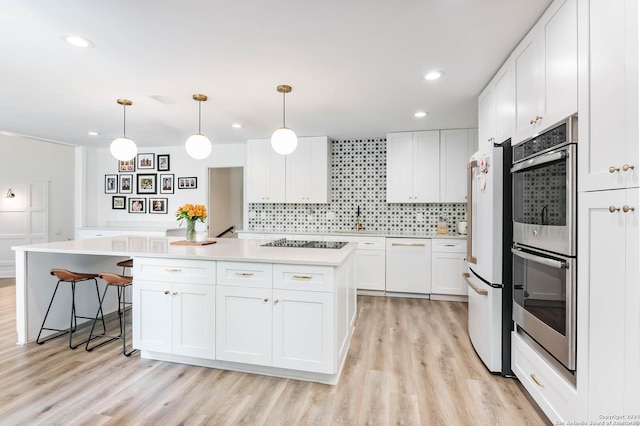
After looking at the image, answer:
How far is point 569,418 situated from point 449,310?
8.08ft

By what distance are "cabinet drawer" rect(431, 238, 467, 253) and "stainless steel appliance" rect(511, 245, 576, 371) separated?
2.13 m

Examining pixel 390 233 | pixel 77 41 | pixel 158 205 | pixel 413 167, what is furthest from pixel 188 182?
pixel 413 167

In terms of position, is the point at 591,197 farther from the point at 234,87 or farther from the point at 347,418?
the point at 234,87

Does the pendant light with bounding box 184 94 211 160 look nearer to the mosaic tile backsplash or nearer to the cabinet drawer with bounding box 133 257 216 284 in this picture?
the cabinet drawer with bounding box 133 257 216 284

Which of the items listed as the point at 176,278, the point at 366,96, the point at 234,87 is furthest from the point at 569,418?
the point at 234,87

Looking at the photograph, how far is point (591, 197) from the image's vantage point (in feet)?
4.59

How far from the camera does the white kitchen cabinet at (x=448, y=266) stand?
429 cm

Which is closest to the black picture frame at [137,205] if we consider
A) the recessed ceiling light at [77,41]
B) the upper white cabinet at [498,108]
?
the recessed ceiling light at [77,41]

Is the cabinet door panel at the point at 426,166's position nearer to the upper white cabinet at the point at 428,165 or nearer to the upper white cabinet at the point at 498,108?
the upper white cabinet at the point at 428,165

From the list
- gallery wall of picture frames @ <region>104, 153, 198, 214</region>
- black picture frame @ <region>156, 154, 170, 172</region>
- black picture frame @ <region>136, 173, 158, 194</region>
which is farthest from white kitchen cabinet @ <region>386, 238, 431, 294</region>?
black picture frame @ <region>136, 173, 158, 194</region>

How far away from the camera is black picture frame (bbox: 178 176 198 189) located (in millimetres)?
5734

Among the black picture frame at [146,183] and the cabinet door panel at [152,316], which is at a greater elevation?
the black picture frame at [146,183]

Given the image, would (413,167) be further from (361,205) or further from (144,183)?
(144,183)

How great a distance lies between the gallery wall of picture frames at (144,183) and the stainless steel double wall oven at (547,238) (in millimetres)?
5103
